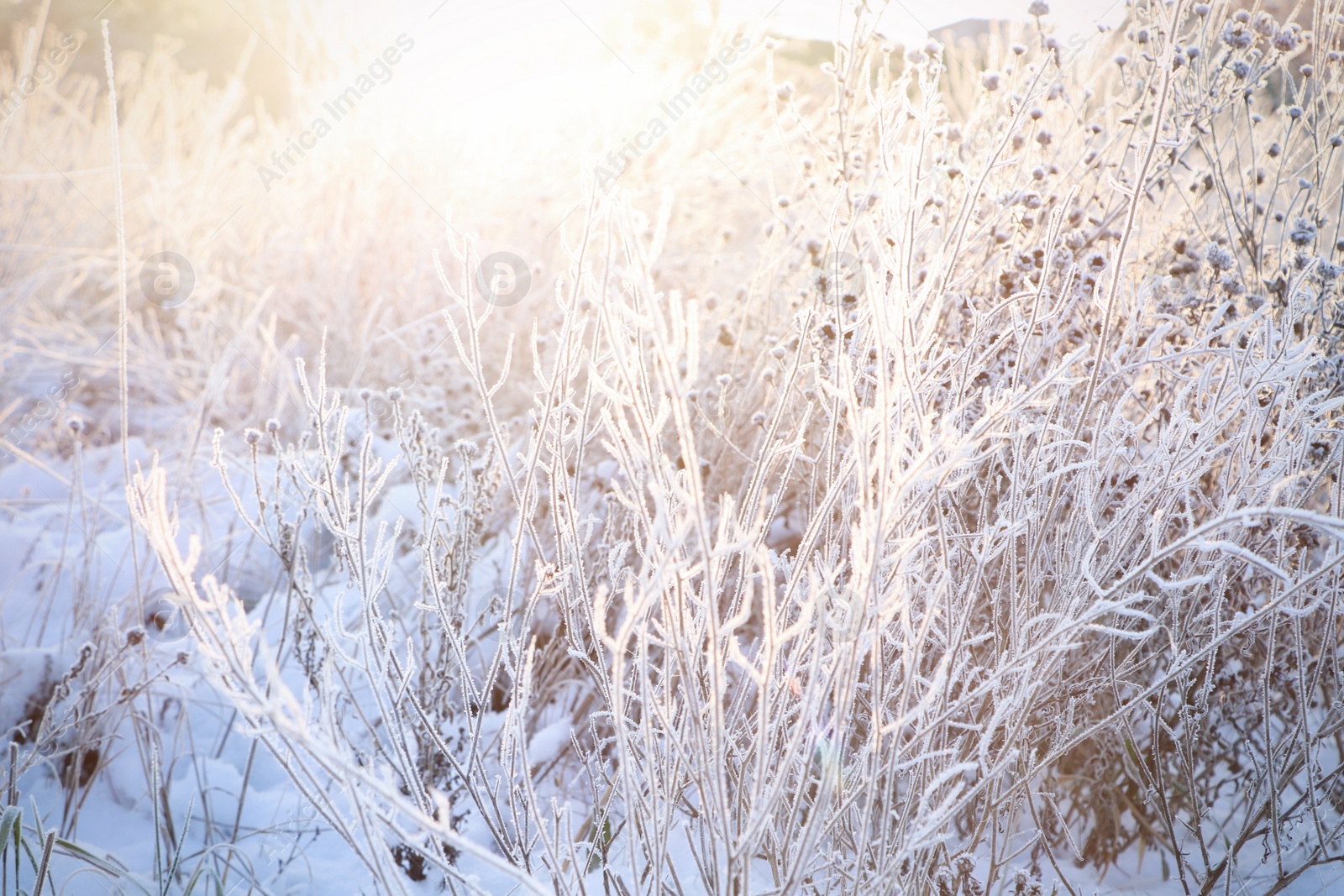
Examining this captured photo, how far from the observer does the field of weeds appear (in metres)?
0.86

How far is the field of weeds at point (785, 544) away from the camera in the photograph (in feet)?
2.83

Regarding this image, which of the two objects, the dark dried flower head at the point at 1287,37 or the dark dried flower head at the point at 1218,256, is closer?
the dark dried flower head at the point at 1218,256

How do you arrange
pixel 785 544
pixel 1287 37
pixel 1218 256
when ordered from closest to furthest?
pixel 1218 256, pixel 1287 37, pixel 785 544

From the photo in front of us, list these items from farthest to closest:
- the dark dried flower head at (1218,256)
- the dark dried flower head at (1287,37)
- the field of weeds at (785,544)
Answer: the dark dried flower head at (1287,37), the dark dried flower head at (1218,256), the field of weeds at (785,544)

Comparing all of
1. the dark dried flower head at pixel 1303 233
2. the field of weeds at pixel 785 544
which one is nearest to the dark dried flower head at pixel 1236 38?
the field of weeds at pixel 785 544

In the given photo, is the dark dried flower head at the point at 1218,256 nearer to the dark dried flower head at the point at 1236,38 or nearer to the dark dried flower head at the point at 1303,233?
the dark dried flower head at the point at 1303,233

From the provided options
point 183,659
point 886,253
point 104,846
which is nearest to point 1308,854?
point 886,253

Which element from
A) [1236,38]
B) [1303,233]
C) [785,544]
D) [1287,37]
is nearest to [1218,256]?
[1303,233]

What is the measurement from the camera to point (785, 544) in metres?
2.59

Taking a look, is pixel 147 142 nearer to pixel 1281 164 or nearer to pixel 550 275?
pixel 550 275

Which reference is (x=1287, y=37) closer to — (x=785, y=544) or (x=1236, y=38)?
(x=1236, y=38)

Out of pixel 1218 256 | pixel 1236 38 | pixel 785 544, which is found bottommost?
pixel 785 544

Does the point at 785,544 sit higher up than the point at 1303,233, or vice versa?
the point at 1303,233

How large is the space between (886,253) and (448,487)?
2327 mm
